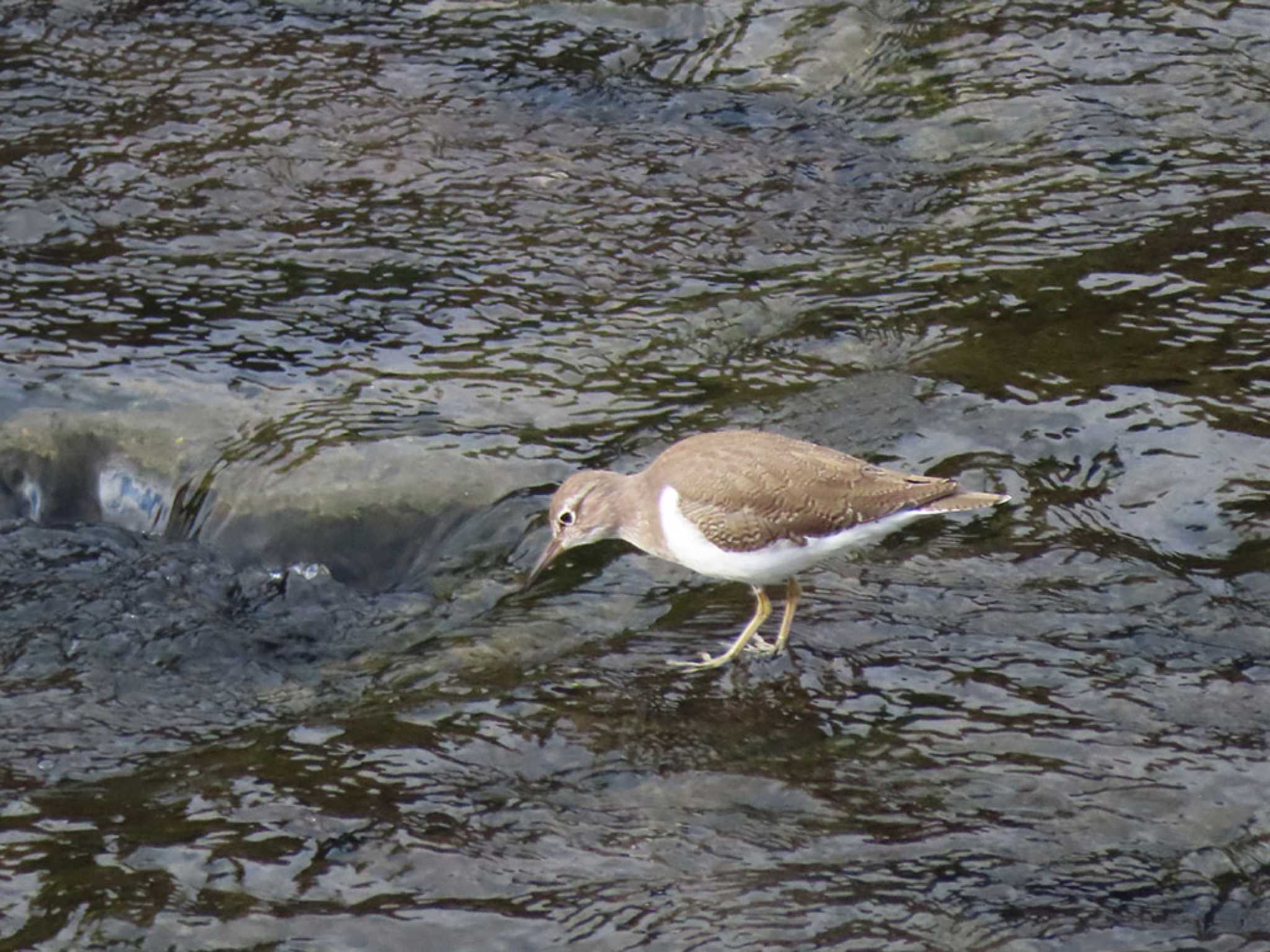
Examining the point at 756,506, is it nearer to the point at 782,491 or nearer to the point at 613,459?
the point at 782,491

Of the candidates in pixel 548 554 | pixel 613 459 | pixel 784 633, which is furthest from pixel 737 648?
pixel 613 459

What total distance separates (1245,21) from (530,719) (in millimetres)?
7258

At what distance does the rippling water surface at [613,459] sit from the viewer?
5461 millimetres

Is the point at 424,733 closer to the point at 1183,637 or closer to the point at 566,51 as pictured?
the point at 1183,637

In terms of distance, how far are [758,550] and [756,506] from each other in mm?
174

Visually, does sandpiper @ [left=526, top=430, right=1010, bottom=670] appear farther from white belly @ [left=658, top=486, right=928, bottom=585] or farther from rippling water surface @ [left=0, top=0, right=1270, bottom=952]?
rippling water surface @ [left=0, top=0, right=1270, bottom=952]

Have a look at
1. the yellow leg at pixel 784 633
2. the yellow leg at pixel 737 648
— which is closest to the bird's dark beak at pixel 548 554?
the yellow leg at pixel 737 648

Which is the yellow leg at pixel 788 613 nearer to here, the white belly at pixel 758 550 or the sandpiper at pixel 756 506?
the sandpiper at pixel 756 506

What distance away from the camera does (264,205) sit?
31.6 feet

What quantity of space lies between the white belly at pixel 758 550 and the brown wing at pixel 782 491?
3 cm

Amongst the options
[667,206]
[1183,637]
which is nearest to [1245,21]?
[667,206]

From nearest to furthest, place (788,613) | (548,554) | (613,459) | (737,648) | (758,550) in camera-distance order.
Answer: (758,550) → (737,648) → (788,613) → (548,554) → (613,459)

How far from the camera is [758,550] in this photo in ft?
20.7

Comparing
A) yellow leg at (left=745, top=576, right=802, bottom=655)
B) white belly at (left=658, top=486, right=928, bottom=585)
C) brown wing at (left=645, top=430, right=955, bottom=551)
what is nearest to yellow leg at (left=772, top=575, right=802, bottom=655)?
yellow leg at (left=745, top=576, right=802, bottom=655)
